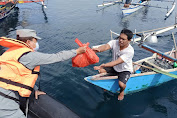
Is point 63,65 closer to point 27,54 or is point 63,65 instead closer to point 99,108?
point 99,108

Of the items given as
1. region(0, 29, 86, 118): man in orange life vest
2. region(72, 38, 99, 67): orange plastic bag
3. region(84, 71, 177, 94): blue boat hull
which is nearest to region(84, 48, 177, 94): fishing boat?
region(84, 71, 177, 94): blue boat hull

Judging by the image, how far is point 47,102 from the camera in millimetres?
3307

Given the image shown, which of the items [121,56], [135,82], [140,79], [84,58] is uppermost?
→ [84,58]

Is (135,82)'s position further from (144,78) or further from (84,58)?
(84,58)

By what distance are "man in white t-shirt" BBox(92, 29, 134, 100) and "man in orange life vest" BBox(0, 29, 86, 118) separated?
1959mm

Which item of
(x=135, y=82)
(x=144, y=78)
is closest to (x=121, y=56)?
(x=135, y=82)

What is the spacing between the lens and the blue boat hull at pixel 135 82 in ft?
15.5

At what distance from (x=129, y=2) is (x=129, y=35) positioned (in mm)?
18470

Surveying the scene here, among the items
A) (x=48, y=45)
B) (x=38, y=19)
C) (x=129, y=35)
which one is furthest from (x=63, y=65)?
(x=38, y=19)

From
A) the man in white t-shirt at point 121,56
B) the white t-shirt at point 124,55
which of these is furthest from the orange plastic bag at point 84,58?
the white t-shirt at point 124,55

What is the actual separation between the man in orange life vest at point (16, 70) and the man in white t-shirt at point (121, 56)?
77.1 inches

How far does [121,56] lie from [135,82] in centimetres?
185

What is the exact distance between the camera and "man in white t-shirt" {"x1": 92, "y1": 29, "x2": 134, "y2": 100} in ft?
12.6

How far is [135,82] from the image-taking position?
5223 mm
